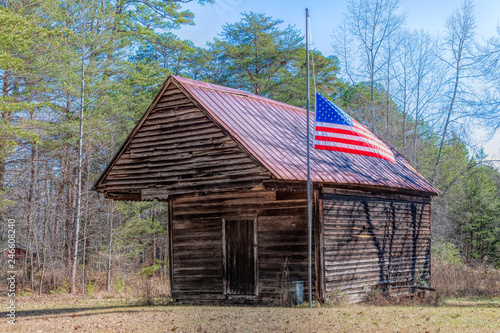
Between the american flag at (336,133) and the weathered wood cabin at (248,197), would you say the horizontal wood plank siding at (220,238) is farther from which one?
the american flag at (336,133)

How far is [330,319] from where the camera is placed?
12203 mm

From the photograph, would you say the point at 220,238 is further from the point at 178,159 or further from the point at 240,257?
the point at 178,159

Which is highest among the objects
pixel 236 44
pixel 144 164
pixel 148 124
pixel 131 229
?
pixel 236 44

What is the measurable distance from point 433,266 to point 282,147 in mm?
11491

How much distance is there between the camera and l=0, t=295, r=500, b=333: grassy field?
36.9ft

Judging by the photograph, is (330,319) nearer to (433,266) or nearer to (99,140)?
(433,266)

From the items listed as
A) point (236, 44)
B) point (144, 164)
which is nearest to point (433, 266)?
point (144, 164)

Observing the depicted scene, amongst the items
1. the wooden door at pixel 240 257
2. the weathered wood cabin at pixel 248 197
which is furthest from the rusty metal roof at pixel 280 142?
the wooden door at pixel 240 257

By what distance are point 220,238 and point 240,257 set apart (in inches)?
36.0

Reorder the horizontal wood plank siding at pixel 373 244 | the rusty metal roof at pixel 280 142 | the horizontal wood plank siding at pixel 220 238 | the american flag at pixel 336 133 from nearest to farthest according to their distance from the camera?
the american flag at pixel 336 133
the rusty metal roof at pixel 280 142
the horizontal wood plank siding at pixel 220 238
the horizontal wood plank siding at pixel 373 244

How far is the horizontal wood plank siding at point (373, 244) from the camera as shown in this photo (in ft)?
53.8

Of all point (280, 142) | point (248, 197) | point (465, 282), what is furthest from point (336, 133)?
point (465, 282)

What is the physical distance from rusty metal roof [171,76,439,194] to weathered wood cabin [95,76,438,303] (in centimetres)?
5

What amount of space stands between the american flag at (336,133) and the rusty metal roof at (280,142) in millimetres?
1168
